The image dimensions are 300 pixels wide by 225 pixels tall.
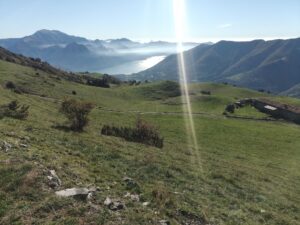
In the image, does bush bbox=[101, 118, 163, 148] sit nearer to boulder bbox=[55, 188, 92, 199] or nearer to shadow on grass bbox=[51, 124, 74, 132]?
shadow on grass bbox=[51, 124, 74, 132]

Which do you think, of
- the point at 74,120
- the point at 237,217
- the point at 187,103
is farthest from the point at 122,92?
the point at 237,217

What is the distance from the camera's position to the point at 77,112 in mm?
38844

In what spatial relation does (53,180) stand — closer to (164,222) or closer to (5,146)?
(164,222)

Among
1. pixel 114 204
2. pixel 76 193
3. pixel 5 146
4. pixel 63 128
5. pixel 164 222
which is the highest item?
pixel 5 146

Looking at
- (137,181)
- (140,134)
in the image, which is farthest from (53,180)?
(140,134)

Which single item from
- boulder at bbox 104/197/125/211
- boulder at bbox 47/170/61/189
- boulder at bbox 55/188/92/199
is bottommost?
boulder at bbox 104/197/125/211

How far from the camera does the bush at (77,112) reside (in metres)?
38.4

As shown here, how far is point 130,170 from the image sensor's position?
22.5 metres

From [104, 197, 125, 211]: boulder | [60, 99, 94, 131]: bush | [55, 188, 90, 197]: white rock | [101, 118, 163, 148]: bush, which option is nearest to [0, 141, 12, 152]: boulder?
[55, 188, 90, 197]: white rock

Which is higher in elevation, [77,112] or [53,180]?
[53,180]

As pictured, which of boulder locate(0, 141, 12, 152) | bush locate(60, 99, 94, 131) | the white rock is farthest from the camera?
bush locate(60, 99, 94, 131)

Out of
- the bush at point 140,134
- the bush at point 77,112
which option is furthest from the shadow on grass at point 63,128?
the bush at point 140,134

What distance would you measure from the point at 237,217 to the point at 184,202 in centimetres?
269

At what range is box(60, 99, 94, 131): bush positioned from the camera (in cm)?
3841
